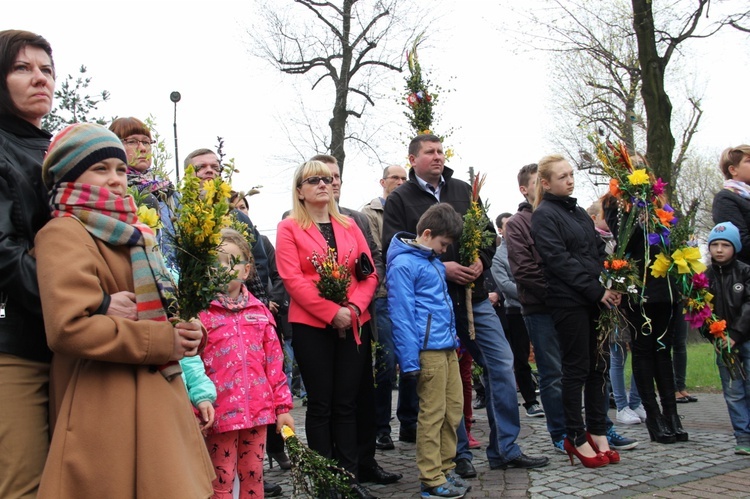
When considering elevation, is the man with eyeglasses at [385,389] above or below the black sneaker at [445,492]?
above

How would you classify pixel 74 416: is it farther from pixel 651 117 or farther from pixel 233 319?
pixel 651 117

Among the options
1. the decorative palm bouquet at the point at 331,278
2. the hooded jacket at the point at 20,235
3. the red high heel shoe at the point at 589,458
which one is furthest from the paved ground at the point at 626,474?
the hooded jacket at the point at 20,235

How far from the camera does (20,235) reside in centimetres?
298

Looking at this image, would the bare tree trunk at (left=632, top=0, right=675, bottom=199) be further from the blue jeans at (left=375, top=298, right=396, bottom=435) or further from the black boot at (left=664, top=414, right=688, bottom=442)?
the blue jeans at (left=375, top=298, right=396, bottom=435)

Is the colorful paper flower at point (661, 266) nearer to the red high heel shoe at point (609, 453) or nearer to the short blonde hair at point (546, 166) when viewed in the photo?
the short blonde hair at point (546, 166)

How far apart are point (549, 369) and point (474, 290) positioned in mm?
1239

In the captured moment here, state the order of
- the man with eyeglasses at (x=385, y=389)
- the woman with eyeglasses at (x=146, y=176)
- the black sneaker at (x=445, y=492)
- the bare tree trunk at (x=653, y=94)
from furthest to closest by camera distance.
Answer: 1. the bare tree trunk at (x=653, y=94)
2. the man with eyeglasses at (x=385, y=389)
3. the black sneaker at (x=445, y=492)
4. the woman with eyeglasses at (x=146, y=176)

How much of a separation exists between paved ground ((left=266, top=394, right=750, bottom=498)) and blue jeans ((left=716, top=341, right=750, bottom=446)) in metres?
0.20

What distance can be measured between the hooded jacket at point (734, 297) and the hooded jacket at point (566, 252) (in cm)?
121

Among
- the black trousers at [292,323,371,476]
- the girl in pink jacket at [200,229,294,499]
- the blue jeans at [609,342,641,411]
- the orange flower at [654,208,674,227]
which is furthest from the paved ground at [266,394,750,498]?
the orange flower at [654,208,674,227]

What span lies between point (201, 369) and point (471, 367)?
12.4 feet

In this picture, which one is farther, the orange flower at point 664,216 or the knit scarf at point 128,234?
the orange flower at point 664,216

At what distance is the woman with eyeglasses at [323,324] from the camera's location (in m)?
5.08

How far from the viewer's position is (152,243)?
301cm
